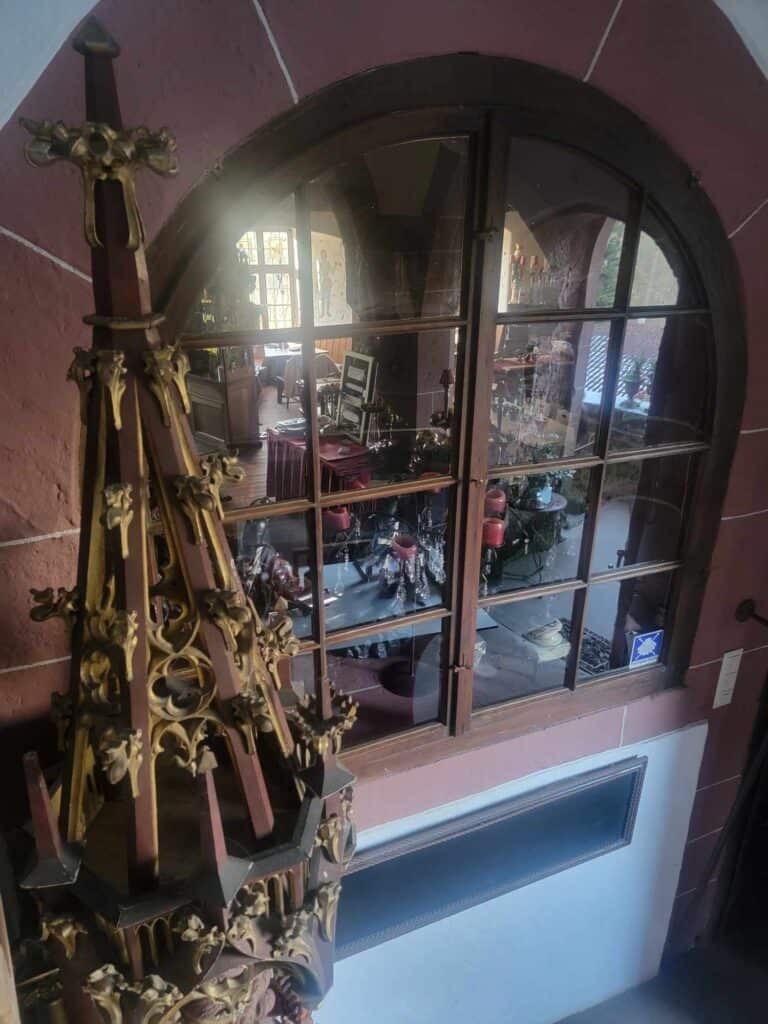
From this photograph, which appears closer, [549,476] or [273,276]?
[273,276]

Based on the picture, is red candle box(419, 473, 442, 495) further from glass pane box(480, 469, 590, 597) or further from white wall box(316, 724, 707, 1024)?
white wall box(316, 724, 707, 1024)

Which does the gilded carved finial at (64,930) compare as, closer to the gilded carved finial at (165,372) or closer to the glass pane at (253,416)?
the gilded carved finial at (165,372)

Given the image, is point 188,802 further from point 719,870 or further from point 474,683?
point 719,870

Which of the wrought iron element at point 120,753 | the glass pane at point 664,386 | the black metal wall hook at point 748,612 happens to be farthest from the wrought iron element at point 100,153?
the black metal wall hook at point 748,612

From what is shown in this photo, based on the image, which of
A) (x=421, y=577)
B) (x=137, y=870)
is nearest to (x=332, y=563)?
(x=421, y=577)

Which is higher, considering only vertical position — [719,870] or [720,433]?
[720,433]

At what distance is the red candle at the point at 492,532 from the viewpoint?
1.56m

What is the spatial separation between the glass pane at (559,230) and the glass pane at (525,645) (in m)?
0.72

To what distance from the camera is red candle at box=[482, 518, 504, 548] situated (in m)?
1.56

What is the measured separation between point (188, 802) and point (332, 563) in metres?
0.74

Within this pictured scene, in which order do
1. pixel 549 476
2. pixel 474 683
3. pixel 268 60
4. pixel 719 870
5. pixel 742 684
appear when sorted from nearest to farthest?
pixel 268 60 → pixel 549 476 → pixel 474 683 → pixel 742 684 → pixel 719 870

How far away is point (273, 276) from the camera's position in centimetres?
116

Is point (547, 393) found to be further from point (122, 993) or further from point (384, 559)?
point (122, 993)

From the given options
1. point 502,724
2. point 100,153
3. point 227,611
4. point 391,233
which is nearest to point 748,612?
point 502,724
